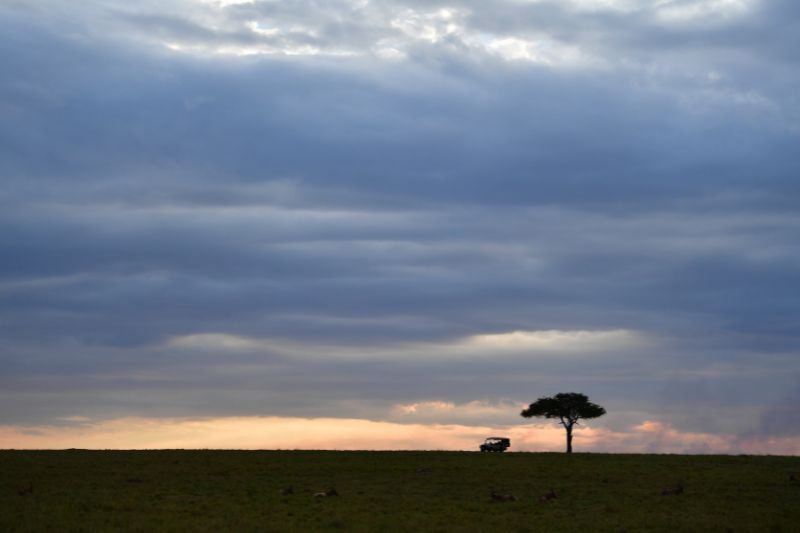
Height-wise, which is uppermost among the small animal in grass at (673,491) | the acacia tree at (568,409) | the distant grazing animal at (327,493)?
the acacia tree at (568,409)

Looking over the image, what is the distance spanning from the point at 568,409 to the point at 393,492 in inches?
2479

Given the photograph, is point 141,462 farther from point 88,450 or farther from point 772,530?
point 772,530

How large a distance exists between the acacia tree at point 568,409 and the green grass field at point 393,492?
2854 centimetres

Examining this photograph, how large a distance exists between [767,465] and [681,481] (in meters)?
16.7

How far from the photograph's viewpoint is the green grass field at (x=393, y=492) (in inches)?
1997

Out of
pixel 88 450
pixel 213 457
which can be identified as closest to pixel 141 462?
pixel 213 457

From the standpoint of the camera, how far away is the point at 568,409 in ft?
408

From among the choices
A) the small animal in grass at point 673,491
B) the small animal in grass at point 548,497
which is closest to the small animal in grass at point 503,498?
the small animal in grass at point 548,497

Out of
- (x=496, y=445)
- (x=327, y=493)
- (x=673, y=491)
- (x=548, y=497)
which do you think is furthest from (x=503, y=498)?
(x=496, y=445)

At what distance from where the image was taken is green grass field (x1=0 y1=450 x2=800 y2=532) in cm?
5072

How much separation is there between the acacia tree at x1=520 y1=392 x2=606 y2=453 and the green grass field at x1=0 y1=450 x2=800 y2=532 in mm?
28538

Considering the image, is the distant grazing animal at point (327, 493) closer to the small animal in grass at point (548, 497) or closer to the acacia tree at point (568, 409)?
the small animal in grass at point (548, 497)

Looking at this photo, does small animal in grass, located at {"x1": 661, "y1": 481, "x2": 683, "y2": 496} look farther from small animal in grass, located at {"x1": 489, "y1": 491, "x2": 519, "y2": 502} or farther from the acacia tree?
the acacia tree

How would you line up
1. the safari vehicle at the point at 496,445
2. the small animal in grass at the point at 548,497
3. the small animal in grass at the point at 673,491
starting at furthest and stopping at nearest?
the safari vehicle at the point at 496,445
the small animal in grass at the point at 673,491
the small animal in grass at the point at 548,497
